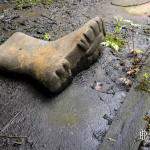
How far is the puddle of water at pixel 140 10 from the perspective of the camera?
4852mm

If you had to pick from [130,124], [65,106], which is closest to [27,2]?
[65,106]

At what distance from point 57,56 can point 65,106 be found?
0.51 m

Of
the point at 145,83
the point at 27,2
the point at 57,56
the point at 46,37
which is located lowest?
the point at 27,2

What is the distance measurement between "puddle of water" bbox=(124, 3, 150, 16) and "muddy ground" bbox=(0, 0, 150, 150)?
0.54 metres

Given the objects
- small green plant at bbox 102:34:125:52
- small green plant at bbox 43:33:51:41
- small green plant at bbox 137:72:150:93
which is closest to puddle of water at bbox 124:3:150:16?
small green plant at bbox 102:34:125:52

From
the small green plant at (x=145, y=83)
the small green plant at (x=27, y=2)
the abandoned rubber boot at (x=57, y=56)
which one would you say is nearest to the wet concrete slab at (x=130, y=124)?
the small green plant at (x=145, y=83)

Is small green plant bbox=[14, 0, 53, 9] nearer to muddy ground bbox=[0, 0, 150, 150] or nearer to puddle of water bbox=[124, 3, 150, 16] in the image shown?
muddy ground bbox=[0, 0, 150, 150]

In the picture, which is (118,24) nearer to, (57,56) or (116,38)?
(116,38)

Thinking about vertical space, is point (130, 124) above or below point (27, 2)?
above

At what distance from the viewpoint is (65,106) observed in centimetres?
323

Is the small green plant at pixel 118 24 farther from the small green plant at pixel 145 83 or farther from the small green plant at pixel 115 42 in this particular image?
the small green plant at pixel 145 83

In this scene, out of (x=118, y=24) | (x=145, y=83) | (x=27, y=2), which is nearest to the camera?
(x=145, y=83)

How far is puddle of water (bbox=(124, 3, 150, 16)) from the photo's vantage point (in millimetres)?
4852

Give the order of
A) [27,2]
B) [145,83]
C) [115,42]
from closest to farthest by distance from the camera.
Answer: [145,83] → [115,42] → [27,2]
